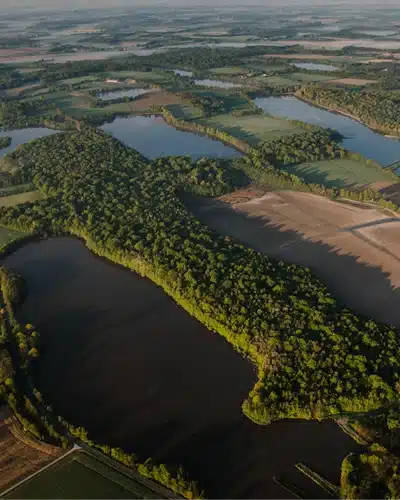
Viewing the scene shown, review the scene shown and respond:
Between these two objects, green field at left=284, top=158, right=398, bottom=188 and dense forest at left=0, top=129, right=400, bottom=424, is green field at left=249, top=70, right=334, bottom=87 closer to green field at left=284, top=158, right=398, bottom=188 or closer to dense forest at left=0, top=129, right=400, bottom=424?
green field at left=284, top=158, right=398, bottom=188

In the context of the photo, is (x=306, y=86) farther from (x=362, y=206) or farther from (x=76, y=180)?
(x=76, y=180)

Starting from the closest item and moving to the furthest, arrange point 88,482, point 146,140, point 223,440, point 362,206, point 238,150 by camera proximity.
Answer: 1. point 88,482
2. point 223,440
3. point 362,206
4. point 238,150
5. point 146,140

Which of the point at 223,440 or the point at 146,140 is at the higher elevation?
the point at 146,140

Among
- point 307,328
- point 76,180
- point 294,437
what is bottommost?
point 294,437

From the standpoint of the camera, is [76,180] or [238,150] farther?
[238,150]

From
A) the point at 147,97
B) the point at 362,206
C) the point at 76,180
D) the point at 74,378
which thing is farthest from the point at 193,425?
the point at 147,97

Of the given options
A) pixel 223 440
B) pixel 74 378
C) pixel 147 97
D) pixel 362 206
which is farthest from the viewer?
pixel 147 97
